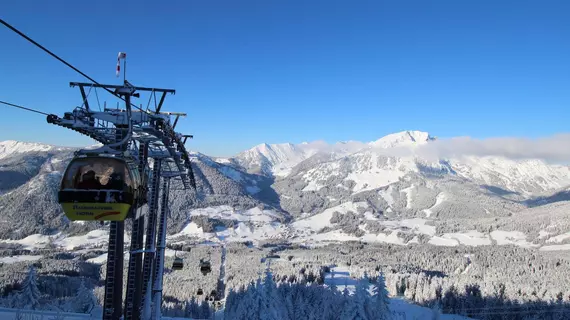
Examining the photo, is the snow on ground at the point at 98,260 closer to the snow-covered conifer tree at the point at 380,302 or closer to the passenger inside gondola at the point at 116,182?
the snow-covered conifer tree at the point at 380,302

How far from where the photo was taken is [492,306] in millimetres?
85250

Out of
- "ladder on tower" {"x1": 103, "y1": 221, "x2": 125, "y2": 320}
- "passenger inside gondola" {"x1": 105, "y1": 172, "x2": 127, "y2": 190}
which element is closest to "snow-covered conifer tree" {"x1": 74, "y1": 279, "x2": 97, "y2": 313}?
"ladder on tower" {"x1": 103, "y1": 221, "x2": 125, "y2": 320}

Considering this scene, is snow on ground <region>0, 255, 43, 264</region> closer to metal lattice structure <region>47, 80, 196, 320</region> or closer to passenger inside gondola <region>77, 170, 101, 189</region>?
metal lattice structure <region>47, 80, 196, 320</region>

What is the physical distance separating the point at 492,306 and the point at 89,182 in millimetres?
93337

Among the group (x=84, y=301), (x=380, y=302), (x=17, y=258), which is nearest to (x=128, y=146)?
(x=380, y=302)

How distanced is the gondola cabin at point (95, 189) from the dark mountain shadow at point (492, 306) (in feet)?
260

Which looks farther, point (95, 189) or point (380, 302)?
point (380, 302)

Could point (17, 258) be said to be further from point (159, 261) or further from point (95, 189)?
point (95, 189)

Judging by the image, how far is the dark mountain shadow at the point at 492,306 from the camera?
78.3 meters

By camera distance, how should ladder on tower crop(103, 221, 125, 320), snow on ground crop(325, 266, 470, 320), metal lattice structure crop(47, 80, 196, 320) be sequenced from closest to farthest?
metal lattice structure crop(47, 80, 196, 320), ladder on tower crop(103, 221, 125, 320), snow on ground crop(325, 266, 470, 320)

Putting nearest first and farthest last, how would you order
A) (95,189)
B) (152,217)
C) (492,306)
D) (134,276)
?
A: (95,189) < (134,276) < (152,217) < (492,306)

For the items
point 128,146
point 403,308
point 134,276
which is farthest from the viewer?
point 403,308

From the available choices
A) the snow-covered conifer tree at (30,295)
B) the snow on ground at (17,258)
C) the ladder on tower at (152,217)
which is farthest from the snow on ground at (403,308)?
the snow on ground at (17,258)

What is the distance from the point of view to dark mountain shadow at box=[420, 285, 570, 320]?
3083 inches
